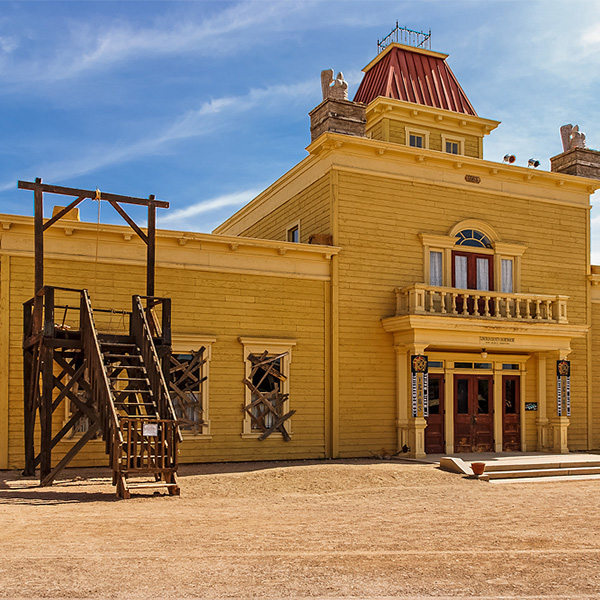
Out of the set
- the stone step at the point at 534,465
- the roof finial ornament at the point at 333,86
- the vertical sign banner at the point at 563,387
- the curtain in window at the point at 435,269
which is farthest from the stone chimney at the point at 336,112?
the stone step at the point at 534,465

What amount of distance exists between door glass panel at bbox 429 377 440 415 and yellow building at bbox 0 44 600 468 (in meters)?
0.05

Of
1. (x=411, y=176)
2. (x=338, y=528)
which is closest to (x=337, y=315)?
(x=411, y=176)

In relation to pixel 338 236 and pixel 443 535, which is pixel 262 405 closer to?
pixel 338 236

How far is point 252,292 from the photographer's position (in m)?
17.9

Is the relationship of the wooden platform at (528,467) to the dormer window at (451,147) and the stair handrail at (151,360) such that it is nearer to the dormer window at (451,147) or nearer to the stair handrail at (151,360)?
the stair handrail at (151,360)

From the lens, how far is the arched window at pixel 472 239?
20.4 metres

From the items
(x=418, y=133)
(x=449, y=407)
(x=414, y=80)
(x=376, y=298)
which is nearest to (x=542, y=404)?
(x=449, y=407)

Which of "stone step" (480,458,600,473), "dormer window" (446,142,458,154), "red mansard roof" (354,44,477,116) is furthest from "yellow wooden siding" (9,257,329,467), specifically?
"red mansard roof" (354,44,477,116)

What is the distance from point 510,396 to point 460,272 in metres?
3.75

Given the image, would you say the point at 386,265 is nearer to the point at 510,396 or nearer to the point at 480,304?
the point at 480,304

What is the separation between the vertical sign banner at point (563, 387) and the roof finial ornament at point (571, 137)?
704cm

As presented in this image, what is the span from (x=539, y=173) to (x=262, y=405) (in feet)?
34.7

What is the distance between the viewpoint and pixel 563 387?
20.2 meters

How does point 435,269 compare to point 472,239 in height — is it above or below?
below
